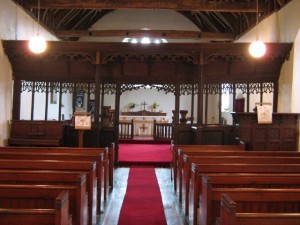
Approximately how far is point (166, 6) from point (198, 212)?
6306 millimetres

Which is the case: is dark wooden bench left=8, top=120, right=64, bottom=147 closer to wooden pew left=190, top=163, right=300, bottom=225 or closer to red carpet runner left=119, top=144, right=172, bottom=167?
red carpet runner left=119, top=144, right=172, bottom=167

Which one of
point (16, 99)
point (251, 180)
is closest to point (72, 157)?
point (251, 180)

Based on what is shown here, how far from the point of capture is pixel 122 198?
4.98 m

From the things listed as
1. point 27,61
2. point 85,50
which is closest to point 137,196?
point 85,50

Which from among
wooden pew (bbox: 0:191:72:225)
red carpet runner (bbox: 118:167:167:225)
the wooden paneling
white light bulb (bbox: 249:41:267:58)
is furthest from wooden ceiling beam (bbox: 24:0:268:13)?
wooden pew (bbox: 0:191:72:225)

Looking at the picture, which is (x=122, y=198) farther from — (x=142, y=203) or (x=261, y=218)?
(x=261, y=218)

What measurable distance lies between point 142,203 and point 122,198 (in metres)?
0.42

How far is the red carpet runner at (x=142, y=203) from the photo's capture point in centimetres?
398

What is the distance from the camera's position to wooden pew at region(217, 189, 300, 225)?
1940mm

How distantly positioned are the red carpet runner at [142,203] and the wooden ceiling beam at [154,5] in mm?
4354

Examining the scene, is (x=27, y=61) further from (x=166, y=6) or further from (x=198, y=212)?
(x=198, y=212)

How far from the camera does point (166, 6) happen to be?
860 centimetres

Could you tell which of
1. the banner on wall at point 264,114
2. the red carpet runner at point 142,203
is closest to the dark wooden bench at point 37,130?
the red carpet runner at point 142,203

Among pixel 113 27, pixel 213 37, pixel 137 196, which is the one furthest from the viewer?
pixel 113 27
